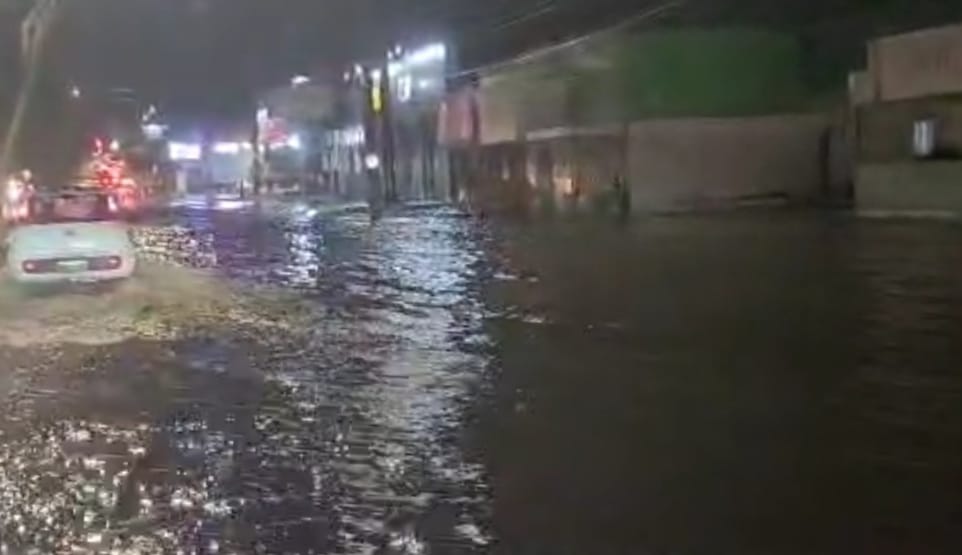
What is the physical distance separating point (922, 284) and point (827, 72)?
33.9 metres

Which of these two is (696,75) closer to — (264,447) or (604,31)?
(604,31)

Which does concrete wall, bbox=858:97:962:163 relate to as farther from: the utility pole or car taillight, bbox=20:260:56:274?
the utility pole

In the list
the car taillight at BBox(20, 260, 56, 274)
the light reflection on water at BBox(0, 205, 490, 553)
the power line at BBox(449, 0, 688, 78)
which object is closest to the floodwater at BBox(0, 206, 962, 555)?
the light reflection on water at BBox(0, 205, 490, 553)

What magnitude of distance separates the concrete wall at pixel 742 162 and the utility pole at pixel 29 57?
63.7 ft

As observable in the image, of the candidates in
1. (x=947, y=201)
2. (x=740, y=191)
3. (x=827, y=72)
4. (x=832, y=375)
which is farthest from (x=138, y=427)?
(x=827, y=72)

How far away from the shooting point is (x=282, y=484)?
9469 mm

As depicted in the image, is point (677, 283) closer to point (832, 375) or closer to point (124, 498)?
point (832, 375)

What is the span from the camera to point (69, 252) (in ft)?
74.6

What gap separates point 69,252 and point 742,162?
29843 millimetres

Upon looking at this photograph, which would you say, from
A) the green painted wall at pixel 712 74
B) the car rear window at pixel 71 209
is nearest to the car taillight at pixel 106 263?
the car rear window at pixel 71 209

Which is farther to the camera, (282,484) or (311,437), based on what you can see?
(311,437)

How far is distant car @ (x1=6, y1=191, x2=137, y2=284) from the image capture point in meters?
22.8

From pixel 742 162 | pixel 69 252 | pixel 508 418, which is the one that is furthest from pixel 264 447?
pixel 742 162

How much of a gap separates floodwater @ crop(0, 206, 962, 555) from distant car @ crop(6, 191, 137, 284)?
1.96 feet
